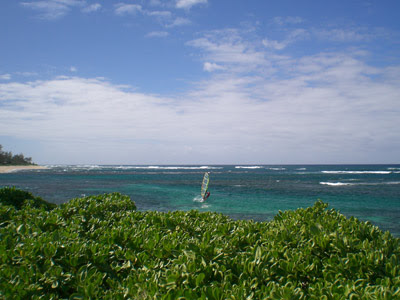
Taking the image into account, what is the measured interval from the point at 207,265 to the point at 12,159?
13499cm

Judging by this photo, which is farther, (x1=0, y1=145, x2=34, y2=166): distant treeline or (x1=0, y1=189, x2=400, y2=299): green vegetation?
(x1=0, y1=145, x2=34, y2=166): distant treeline

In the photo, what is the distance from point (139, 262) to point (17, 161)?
13666 cm

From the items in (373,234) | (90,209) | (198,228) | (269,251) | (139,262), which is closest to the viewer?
(269,251)

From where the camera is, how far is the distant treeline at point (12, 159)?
356 feet

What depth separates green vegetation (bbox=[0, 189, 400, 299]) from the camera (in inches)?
95.2

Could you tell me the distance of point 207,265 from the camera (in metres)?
2.91

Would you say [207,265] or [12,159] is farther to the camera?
[12,159]

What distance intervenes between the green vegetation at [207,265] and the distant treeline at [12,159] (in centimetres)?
12066

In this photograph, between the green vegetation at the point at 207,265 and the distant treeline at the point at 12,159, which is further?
the distant treeline at the point at 12,159

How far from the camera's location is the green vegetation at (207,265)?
2.42 meters

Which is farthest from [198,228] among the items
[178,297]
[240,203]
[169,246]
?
[240,203]

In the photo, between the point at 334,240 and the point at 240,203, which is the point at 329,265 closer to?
the point at 334,240

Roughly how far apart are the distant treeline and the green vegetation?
Answer: 12066 cm

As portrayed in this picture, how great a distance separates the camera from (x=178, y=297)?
2.28 meters
